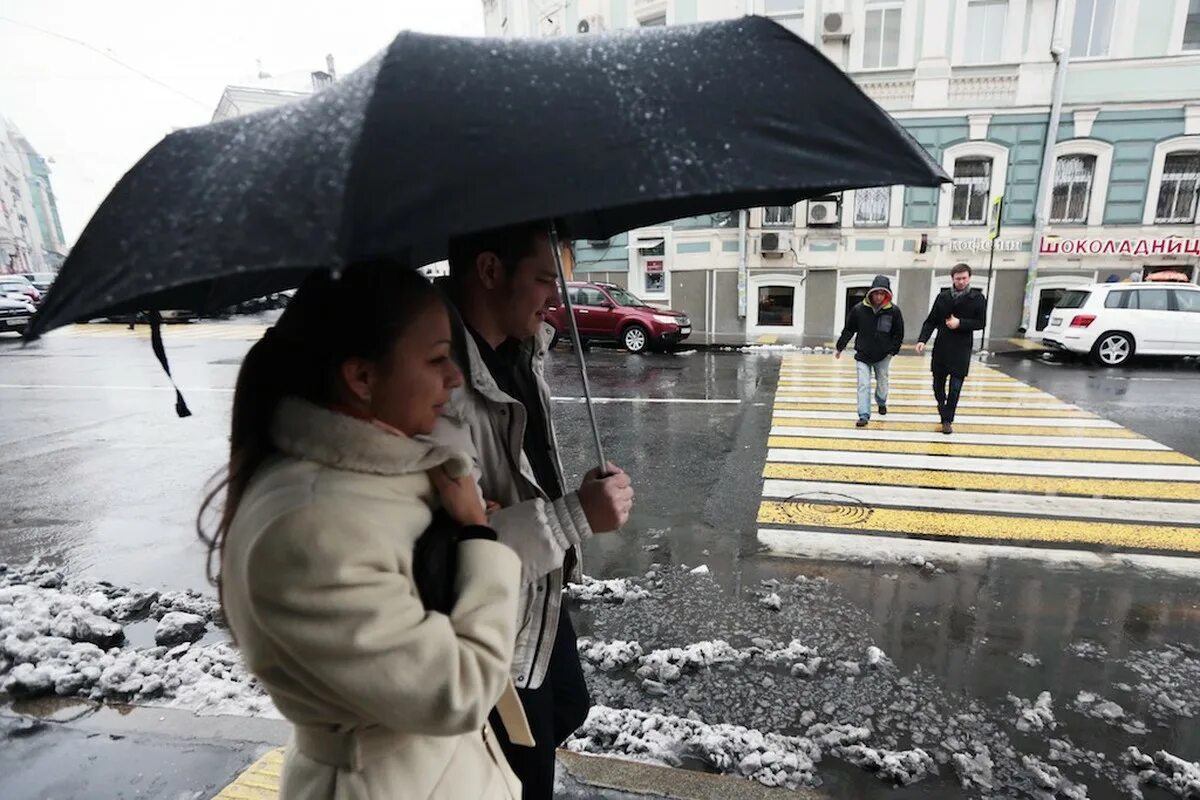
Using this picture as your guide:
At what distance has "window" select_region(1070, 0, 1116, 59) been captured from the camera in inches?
655

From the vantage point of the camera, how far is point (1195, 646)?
12.1 feet

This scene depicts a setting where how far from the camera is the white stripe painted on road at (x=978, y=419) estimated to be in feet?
28.2

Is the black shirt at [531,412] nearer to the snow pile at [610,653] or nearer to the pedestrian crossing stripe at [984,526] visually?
the snow pile at [610,653]

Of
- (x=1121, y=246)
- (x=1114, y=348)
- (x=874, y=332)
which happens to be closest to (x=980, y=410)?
(x=874, y=332)

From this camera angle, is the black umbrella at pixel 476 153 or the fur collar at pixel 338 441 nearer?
the black umbrella at pixel 476 153

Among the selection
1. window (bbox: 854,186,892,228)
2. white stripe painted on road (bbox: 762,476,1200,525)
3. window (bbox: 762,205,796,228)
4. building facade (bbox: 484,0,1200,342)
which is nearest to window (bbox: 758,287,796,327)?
building facade (bbox: 484,0,1200,342)

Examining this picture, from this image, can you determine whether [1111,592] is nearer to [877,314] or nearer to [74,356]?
[877,314]

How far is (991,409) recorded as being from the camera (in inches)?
374

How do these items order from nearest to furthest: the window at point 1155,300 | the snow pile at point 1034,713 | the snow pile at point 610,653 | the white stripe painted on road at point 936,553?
the snow pile at point 1034,713, the snow pile at point 610,653, the white stripe painted on road at point 936,553, the window at point 1155,300

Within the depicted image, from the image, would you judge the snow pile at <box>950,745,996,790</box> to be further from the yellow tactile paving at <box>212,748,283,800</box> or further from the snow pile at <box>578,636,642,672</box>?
the yellow tactile paving at <box>212,748,283,800</box>

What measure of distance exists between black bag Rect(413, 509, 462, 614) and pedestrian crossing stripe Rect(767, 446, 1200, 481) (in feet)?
20.9

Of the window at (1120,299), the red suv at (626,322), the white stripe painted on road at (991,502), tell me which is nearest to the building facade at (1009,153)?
the red suv at (626,322)

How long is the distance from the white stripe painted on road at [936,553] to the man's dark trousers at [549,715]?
3.12 m

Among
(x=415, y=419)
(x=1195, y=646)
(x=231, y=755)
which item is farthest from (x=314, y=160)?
(x=1195, y=646)
